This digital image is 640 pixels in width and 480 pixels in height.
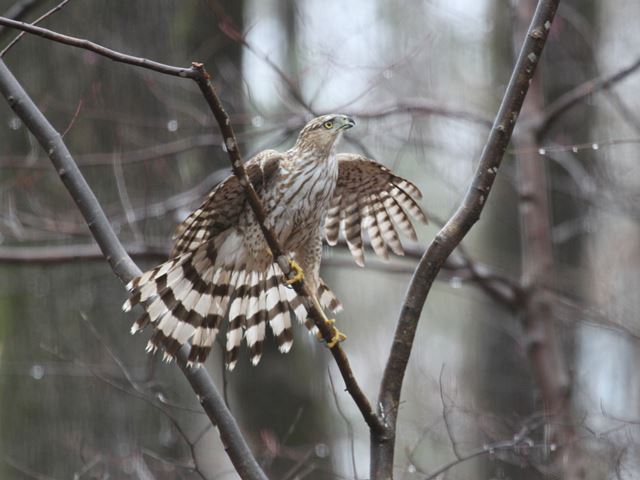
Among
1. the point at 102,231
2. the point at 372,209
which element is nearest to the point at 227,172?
the point at 372,209

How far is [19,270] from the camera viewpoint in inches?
245

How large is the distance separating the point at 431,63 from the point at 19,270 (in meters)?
3.87

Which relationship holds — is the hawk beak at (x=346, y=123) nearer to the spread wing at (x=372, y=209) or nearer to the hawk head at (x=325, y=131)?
the hawk head at (x=325, y=131)

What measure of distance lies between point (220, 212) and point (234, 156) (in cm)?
136

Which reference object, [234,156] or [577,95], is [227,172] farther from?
[234,156]

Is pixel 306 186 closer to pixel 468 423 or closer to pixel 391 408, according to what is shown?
pixel 391 408

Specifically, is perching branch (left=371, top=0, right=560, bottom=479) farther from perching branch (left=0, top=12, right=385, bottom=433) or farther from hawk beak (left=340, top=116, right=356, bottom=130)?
hawk beak (left=340, top=116, right=356, bottom=130)

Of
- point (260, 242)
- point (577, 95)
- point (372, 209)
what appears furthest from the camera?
point (577, 95)

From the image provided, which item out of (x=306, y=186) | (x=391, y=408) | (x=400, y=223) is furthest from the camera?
(x=400, y=223)

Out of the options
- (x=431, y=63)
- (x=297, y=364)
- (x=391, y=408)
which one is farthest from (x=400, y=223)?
(x=431, y=63)

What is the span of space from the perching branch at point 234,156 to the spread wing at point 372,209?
132 centimetres

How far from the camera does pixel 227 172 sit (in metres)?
5.60

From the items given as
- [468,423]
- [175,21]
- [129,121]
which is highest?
[175,21]

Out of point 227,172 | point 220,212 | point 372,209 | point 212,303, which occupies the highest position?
point 227,172
